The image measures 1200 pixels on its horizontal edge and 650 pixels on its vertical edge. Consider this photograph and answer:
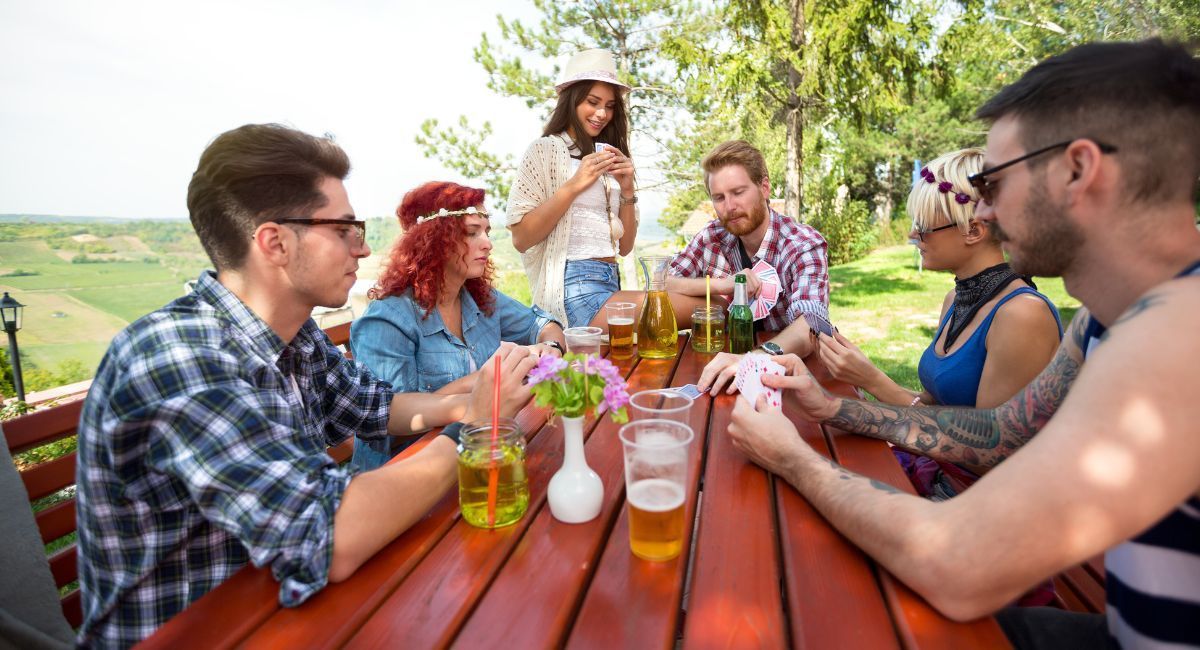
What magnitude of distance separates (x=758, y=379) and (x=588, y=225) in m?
2.16

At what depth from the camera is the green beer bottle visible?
8.49 feet

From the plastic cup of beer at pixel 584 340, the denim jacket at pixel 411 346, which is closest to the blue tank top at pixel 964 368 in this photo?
the plastic cup of beer at pixel 584 340

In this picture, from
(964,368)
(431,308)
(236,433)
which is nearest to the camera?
(236,433)

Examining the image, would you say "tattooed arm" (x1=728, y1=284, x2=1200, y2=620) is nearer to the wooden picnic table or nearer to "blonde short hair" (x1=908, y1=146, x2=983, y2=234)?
the wooden picnic table

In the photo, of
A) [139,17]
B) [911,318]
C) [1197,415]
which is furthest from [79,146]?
[1197,415]

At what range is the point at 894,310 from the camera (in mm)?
9656

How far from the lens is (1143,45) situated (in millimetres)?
1209

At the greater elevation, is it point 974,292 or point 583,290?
point 974,292

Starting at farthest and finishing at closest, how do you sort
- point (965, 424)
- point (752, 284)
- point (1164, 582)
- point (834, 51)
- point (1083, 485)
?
point (834, 51), point (752, 284), point (965, 424), point (1164, 582), point (1083, 485)

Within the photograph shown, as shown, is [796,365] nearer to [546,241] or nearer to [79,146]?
[546,241]

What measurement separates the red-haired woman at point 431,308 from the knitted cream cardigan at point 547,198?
708mm

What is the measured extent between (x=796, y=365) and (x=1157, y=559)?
904mm

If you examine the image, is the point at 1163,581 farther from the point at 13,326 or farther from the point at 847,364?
the point at 13,326

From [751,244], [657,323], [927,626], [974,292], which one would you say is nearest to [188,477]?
[927,626]
